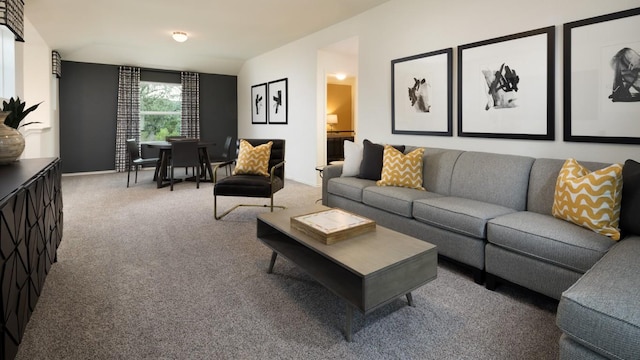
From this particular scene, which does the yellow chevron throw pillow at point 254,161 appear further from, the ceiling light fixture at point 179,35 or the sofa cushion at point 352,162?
the ceiling light fixture at point 179,35

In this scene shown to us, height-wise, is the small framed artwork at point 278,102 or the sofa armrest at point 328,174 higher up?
the small framed artwork at point 278,102

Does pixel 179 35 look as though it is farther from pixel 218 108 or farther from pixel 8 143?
pixel 8 143

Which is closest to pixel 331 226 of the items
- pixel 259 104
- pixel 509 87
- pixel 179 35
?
pixel 509 87

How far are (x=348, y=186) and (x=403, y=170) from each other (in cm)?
59

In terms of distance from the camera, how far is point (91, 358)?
65.3 inches

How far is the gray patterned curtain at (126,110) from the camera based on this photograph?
7.62 m

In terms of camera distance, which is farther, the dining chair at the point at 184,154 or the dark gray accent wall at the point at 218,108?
the dark gray accent wall at the point at 218,108

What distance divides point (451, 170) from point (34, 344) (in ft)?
10.2

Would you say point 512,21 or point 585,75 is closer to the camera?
point 585,75

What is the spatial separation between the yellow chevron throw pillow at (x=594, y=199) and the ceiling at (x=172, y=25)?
315cm

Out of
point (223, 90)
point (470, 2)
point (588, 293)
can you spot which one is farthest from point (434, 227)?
point (223, 90)

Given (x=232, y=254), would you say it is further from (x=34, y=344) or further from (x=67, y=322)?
(x=34, y=344)

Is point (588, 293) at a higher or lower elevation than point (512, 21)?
lower


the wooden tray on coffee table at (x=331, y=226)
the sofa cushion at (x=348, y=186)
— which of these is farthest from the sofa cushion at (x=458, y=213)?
the sofa cushion at (x=348, y=186)
